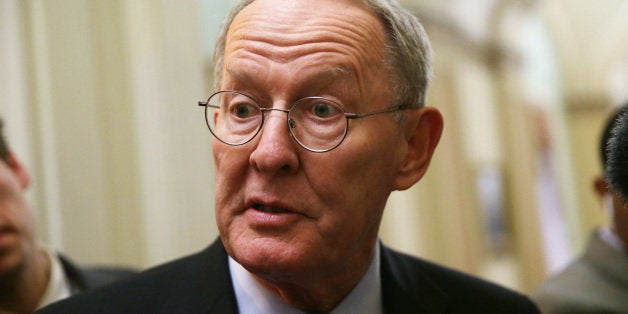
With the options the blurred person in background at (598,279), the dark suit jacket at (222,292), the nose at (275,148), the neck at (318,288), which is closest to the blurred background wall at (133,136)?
the dark suit jacket at (222,292)

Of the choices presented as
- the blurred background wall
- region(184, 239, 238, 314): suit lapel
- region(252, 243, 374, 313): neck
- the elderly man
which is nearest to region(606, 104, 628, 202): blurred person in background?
the elderly man

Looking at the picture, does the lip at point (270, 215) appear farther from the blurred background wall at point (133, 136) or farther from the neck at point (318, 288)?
the blurred background wall at point (133, 136)

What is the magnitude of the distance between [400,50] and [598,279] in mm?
1101

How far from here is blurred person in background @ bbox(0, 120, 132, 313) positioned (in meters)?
2.10

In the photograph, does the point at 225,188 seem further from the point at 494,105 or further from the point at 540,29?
the point at 540,29

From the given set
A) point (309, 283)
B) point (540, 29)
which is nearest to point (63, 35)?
point (309, 283)

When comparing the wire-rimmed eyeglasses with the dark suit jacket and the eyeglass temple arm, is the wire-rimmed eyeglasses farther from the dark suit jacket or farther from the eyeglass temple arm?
the dark suit jacket

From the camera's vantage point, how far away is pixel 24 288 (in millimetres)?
2160

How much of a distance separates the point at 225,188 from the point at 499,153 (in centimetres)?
762

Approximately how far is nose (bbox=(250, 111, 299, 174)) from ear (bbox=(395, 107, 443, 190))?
0.44m

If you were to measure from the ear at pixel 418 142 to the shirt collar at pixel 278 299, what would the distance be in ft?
0.86

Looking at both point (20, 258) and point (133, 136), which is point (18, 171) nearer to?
point (20, 258)

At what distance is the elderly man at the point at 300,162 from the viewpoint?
1688mm

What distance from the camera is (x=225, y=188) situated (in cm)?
175
